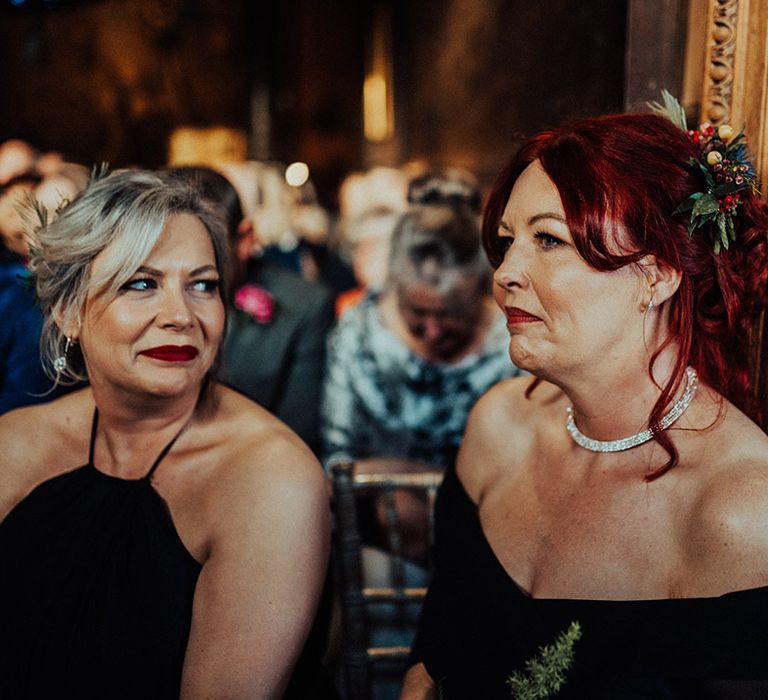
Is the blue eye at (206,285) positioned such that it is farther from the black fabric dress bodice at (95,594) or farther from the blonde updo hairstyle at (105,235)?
the black fabric dress bodice at (95,594)

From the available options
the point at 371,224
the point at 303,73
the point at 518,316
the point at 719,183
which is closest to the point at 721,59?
the point at 719,183

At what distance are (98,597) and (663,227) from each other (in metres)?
1.36

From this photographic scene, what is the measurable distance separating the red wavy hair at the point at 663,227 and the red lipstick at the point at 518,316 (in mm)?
156

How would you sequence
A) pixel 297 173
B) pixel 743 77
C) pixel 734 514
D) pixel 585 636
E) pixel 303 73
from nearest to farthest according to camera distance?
pixel 734 514 < pixel 585 636 < pixel 743 77 < pixel 297 173 < pixel 303 73

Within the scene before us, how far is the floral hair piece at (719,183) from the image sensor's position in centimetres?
155

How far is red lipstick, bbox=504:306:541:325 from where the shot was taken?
1.63m

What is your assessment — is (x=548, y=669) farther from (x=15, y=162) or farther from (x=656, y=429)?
(x=15, y=162)

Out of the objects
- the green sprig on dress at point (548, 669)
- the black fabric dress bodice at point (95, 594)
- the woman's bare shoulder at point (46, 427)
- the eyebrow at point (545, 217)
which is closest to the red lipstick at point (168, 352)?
the black fabric dress bodice at point (95, 594)

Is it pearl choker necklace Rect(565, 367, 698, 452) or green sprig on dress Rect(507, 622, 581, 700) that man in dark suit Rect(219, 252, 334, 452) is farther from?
green sprig on dress Rect(507, 622, 581, 700)

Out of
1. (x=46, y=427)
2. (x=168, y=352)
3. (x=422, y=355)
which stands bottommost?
Result: (x=422, y=355)

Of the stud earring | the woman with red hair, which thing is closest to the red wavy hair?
the woman with red hair

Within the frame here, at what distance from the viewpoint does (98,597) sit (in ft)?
6.13

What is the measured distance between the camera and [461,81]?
5.73 meters

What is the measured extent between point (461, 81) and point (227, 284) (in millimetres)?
4044
